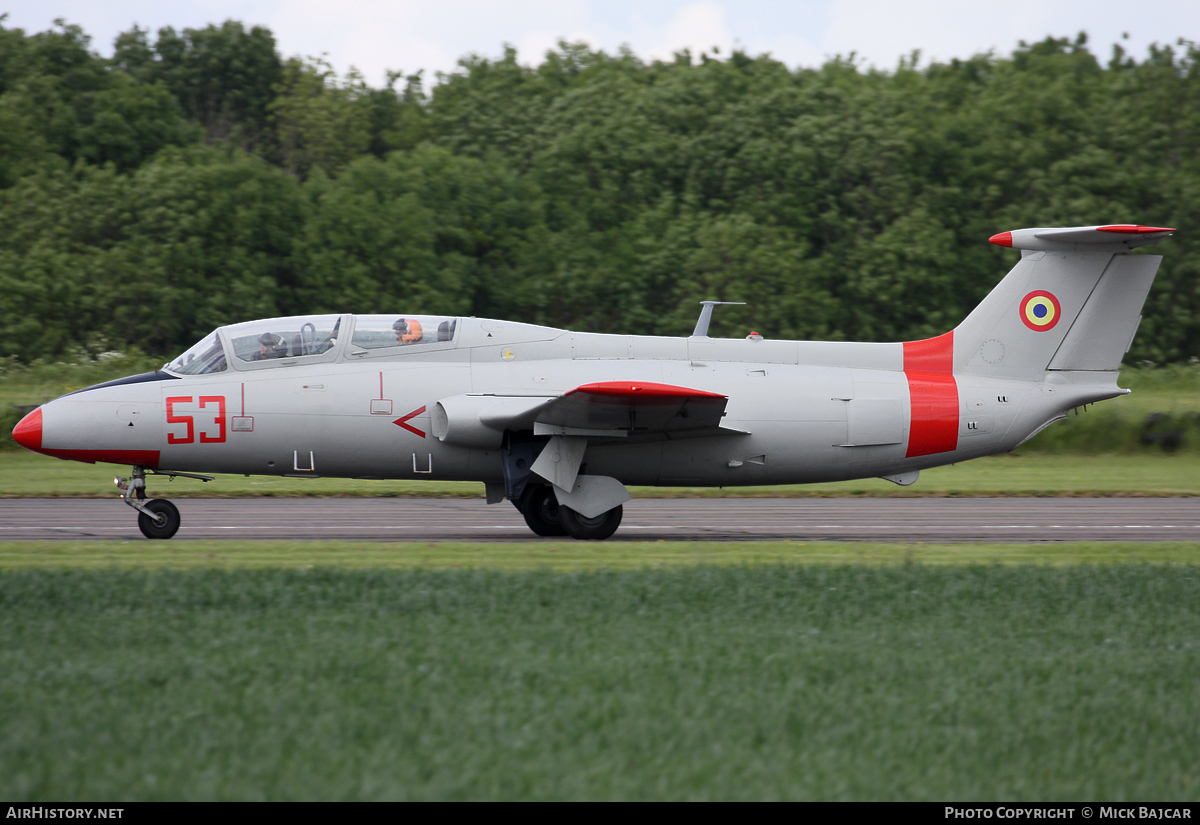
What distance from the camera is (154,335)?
122 feet

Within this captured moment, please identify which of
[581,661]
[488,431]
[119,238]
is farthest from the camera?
[119,238]

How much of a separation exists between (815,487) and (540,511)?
460 inches

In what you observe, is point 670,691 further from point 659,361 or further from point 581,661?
point 659,361

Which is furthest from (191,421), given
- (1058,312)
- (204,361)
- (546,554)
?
(1058,312)

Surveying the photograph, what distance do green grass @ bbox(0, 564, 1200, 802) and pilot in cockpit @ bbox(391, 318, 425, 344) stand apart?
17.3ft

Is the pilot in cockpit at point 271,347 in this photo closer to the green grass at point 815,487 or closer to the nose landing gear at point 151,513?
the nose landing gear at point 151,513

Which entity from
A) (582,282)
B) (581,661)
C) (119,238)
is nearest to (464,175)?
(582,282)

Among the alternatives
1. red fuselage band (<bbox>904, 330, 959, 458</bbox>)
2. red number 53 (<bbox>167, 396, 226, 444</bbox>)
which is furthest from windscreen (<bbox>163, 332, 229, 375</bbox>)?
red fuselage band (<bbox>904, 330, 959, 458</bbox>)

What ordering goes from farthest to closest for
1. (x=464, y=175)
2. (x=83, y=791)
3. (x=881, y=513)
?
(x=464, y=175) → (x=881, y=513) → (x=83, y=791)

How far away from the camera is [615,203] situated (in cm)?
4609

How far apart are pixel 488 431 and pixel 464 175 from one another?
103 ft

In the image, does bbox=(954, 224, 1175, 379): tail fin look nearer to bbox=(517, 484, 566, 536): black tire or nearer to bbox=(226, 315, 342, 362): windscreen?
bbox=(517, 484, 566, 536): black tire

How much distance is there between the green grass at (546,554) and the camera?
11484mm

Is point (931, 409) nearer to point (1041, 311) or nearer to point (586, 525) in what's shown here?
point (1041, 311)
